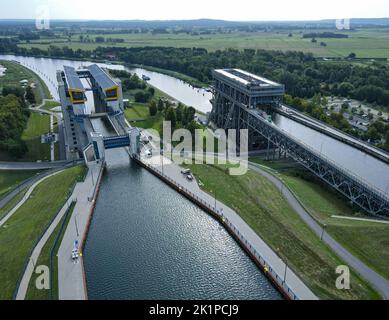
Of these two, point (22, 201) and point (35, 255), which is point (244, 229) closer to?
point (35, 255)

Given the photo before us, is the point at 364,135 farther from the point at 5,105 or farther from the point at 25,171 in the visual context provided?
the point at 5,105

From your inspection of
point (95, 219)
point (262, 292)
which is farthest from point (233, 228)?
point (95, 219)

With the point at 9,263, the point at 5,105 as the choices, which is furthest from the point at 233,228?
the point at 5,105

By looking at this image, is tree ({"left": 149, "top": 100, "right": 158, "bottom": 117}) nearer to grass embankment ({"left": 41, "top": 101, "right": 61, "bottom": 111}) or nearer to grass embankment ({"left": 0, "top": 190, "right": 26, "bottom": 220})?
grass embankment ({"left": 41, "top": 101, "right": 61, "bottom": 111})

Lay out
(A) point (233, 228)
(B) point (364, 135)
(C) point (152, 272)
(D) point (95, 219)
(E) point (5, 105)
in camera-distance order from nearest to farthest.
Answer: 1. (C) point (152, 272)
2. (A) point (233, 228)
3. (D) point (95, 219)
4. (B) point (364, 135)
5. (E) point (5, 105)
